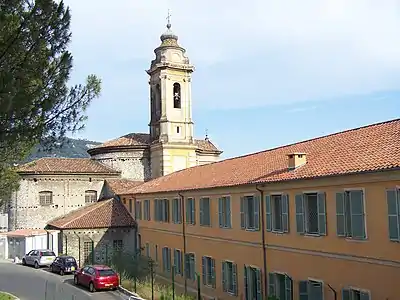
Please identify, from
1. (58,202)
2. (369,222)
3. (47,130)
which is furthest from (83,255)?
(369,222)

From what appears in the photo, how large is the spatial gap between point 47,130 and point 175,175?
21.0 m

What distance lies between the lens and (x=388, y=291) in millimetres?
14539

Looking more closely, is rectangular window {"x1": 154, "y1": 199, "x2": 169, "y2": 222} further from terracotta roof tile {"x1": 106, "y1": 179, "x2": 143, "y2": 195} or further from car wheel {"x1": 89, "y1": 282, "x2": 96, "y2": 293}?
A: terracotta roof tile {"x1": 106, "y1": 179, "x2": 143, "y2": 195}

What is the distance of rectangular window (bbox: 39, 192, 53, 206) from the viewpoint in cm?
4394

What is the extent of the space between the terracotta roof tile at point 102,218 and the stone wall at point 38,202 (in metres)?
2.35

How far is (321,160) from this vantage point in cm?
1945

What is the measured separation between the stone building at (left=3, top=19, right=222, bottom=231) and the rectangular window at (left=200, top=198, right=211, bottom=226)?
16914mm

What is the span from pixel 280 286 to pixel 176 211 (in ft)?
39.6

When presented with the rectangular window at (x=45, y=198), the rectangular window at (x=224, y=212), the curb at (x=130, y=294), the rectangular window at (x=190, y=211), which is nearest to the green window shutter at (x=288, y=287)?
the rectangular window at (x=224, y=212)

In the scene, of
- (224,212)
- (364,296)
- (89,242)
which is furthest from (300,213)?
(89,242)

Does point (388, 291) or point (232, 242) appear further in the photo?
point (232, 242)

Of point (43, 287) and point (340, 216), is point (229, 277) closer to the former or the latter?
point (340, 216)

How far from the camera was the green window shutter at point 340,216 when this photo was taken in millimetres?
16453

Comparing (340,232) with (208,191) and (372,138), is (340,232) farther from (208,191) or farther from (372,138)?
(208,191)
